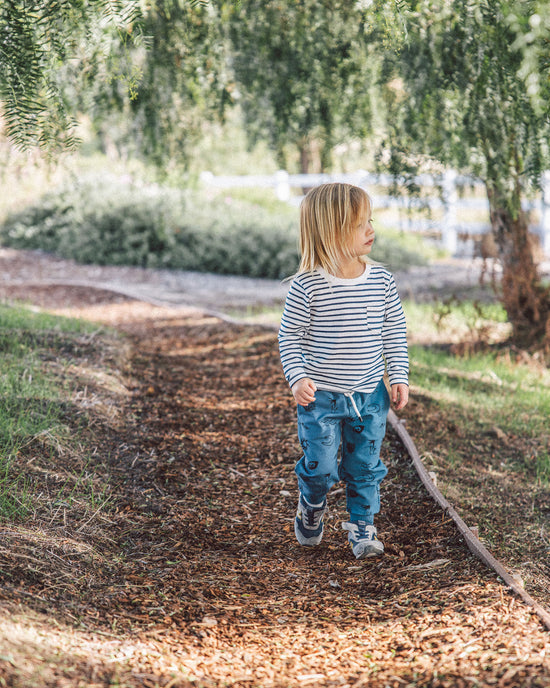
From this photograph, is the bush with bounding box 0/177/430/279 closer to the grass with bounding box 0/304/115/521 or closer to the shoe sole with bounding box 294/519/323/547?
the grass with bounding box 0/304/115/521

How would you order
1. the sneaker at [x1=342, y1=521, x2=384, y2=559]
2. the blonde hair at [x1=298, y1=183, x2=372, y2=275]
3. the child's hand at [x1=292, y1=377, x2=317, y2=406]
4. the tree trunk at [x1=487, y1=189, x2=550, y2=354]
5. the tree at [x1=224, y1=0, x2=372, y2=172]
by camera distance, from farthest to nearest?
the tree trunk at [x1=487, y1=189, x2=550, y2=354]
the tree at [x1=224, y1=0, x2=372, y2=172]
the sneaker at [x1=342, y1=521, x2=384, y2=559]
the blonde hair at [x1=298, y1=183, x2=372, y2=275]
the child's hand at [x1=292, y1=377, x2=317, y2=406]

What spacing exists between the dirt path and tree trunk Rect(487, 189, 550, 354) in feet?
8.27

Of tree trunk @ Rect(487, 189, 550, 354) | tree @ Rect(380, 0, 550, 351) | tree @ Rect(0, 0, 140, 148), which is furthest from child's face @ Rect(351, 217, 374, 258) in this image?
tree trunk @ Rect(487, 189, 550, 354)

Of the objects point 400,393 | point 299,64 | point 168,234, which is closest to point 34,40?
point 400,393

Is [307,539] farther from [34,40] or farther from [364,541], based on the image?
[34,40]

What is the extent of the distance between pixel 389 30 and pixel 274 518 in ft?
6.83

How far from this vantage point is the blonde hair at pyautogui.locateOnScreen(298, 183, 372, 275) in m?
2.67

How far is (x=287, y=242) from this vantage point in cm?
1113

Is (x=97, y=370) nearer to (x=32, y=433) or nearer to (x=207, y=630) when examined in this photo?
(x=32, y=433)

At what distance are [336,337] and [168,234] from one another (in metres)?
8.43

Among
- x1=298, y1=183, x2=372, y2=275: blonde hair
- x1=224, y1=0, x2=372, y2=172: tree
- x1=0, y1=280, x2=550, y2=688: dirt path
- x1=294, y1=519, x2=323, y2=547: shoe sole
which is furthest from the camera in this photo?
x1=224, y1=0, x2=372, y2=172: tree

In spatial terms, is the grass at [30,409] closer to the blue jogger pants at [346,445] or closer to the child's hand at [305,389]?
the blue jogger pants at [346,445]

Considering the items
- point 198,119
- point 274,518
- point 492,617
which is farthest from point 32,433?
point 198,119

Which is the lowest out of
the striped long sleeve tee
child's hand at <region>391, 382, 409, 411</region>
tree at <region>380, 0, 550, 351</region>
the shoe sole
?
the shoe sole
